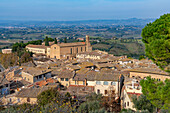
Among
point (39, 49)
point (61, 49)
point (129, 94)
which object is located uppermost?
point (129, 94)

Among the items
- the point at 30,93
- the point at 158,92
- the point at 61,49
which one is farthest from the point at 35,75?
the point at 61,49

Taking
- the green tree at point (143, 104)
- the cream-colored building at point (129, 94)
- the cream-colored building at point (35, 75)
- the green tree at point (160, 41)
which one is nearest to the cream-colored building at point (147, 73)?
the cream-colored building at point (129, 94)

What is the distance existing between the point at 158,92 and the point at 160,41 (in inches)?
89.1

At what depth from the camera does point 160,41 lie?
8.94m

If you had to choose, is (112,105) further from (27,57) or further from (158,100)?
(27,57)

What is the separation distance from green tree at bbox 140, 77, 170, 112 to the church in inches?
1510

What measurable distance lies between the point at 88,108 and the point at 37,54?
3778cm

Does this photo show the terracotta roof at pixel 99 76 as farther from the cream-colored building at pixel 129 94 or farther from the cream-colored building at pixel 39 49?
the cream-colored building at pixel 39 49

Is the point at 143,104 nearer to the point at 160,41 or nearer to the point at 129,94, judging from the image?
the point at 129,94

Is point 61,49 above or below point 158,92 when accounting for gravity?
below

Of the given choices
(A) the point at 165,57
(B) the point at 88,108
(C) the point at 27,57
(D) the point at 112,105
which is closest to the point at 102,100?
(D) the point at 112,105

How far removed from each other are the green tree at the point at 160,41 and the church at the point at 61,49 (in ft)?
126

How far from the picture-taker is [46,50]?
50.9 m

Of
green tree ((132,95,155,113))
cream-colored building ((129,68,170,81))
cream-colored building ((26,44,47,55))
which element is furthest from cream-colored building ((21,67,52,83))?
cream-colored building ((26,44,47,55))
